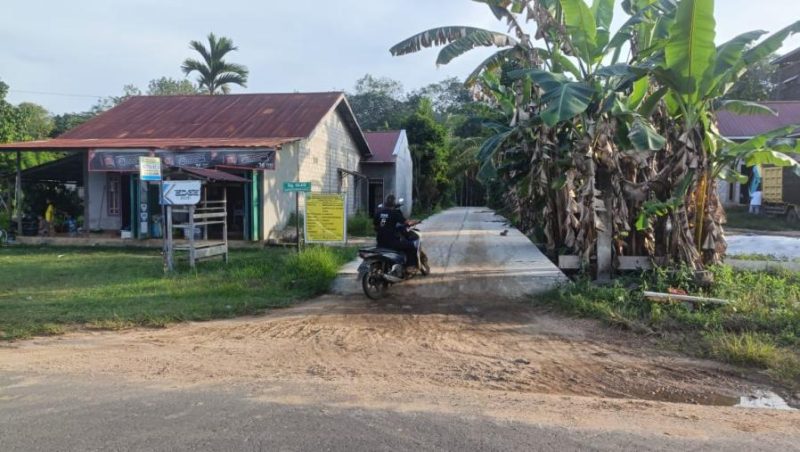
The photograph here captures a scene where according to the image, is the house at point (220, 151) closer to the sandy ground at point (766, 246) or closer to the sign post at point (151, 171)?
the sign post at point (151, 171)

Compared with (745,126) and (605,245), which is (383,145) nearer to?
(745,126)

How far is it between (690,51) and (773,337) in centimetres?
401

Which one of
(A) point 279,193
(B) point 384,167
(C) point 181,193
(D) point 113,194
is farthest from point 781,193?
(D) point 113,194

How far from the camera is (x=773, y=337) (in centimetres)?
643

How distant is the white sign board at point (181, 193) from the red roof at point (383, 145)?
16677 mm

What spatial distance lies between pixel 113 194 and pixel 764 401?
18.8m

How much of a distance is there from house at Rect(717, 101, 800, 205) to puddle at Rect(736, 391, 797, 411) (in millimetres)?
24975

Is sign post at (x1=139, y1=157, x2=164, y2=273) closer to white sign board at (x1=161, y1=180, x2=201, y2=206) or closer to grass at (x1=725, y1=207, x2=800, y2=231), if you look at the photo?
white sign board at (x1=161, y1=180, x2=201, y2=206)

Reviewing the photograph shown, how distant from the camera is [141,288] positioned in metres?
9.91

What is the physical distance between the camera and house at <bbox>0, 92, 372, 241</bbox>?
15773mm

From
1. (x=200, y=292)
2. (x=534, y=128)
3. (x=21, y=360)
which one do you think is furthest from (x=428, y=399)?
(x=534, y=128)

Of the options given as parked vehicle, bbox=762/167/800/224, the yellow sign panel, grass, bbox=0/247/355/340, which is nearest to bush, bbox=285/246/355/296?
grass, bbox=0/247/355/340

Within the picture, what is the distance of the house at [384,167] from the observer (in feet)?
92.3

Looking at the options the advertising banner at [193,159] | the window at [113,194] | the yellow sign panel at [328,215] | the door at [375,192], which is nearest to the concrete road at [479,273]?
the yellow sign panel at [328,215]
